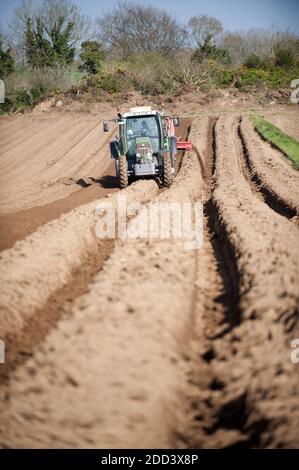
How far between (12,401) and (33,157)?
17.4 meters

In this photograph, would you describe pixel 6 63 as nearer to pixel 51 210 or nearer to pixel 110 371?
pixel 51 210

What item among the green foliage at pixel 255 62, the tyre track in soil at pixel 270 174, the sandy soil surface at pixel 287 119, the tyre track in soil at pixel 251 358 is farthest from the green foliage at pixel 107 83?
the tyre track in soil at pixel 251 358

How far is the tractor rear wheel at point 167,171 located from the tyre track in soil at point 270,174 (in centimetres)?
276

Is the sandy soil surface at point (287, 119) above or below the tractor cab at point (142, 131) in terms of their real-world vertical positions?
below

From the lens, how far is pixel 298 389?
3117 millimetres

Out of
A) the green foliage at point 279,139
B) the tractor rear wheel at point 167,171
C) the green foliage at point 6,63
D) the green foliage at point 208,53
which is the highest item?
the green foliage at point 208,53

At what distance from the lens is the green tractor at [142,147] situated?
38.4 ft

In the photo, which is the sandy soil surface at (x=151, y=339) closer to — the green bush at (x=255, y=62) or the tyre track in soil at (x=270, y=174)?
the tyre track in soil at (x=270, y=174)

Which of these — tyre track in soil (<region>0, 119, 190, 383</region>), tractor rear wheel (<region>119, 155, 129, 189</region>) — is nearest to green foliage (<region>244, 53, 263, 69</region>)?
tractor rear wheel (<region>119, 155, 129, 189</region>)

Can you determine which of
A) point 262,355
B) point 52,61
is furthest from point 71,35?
point 262,355

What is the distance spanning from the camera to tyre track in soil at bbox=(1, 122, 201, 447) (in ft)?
9.35

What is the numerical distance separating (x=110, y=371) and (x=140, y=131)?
9921mm

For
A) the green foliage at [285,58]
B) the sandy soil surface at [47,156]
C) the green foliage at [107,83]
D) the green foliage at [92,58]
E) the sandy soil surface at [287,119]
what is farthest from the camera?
the green foliage at [92,58]

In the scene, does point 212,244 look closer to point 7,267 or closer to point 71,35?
point 7,267
